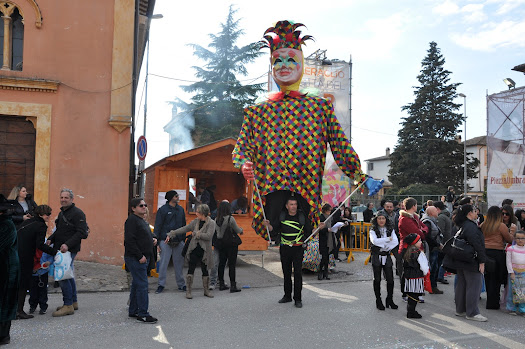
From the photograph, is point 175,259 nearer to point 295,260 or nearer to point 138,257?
point 138,257

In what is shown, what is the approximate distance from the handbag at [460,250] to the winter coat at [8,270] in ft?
17.7

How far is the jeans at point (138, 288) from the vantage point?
5418mm

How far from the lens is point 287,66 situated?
6.29 metres

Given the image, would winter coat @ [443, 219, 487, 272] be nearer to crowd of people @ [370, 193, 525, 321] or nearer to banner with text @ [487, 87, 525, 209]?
crowd of people @ [370, 193, 525, 321]

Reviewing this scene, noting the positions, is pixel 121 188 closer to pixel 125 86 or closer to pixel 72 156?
pixel 72 156

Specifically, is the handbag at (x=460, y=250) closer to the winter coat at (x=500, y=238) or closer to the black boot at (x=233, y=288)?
the winter coat at (x=500, y=238)

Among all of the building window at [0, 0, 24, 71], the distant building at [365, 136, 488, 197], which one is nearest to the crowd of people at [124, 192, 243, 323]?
the building window at [0, 0, 24, 71]

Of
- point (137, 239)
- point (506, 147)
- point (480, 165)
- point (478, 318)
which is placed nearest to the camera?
point (137, 239)

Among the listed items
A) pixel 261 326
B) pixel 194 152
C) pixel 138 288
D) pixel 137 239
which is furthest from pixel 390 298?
pixel 194 152

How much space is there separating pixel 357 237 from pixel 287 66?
8586 millimetres

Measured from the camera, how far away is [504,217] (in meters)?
7.39

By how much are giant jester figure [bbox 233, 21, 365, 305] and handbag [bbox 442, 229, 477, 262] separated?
154cm

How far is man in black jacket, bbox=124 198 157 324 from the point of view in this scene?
542cm

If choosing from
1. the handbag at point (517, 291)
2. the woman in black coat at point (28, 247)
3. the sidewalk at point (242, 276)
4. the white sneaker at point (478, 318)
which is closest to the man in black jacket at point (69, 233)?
the woman in black coat at point (28, 247)
